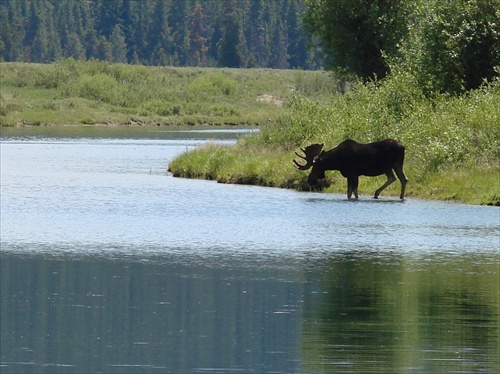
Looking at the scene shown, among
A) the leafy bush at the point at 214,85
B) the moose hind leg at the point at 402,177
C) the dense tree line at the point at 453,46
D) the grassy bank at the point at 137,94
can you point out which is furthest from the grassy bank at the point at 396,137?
the leafy bush at the point at 214,85

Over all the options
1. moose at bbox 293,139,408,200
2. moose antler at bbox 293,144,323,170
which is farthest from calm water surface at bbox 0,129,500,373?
moose antler at bbox 293,144,323,170

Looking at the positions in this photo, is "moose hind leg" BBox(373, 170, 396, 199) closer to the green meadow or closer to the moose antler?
the green meadow

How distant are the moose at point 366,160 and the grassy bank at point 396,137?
136cm

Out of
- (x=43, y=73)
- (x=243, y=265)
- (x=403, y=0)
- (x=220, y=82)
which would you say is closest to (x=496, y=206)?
(x=243, y=265)

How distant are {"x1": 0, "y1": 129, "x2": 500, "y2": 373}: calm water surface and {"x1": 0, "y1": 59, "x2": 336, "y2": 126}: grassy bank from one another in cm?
6492

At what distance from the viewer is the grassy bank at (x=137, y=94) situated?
10306 centimetres

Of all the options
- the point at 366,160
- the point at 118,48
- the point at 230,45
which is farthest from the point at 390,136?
the point at 118,48

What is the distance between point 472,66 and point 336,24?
1154 centimetres

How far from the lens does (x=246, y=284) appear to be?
19172 millimetres

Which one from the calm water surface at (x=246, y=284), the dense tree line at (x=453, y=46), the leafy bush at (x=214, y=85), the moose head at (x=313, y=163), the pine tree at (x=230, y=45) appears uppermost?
the pine tree at (x=230, y=45)

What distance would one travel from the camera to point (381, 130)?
1521 inches

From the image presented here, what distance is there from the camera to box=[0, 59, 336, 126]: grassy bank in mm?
103062

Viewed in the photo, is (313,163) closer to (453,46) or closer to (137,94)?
(453,46)

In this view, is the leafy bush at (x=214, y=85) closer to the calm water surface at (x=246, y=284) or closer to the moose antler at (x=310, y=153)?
the moose antler at (x=310, y=153)
